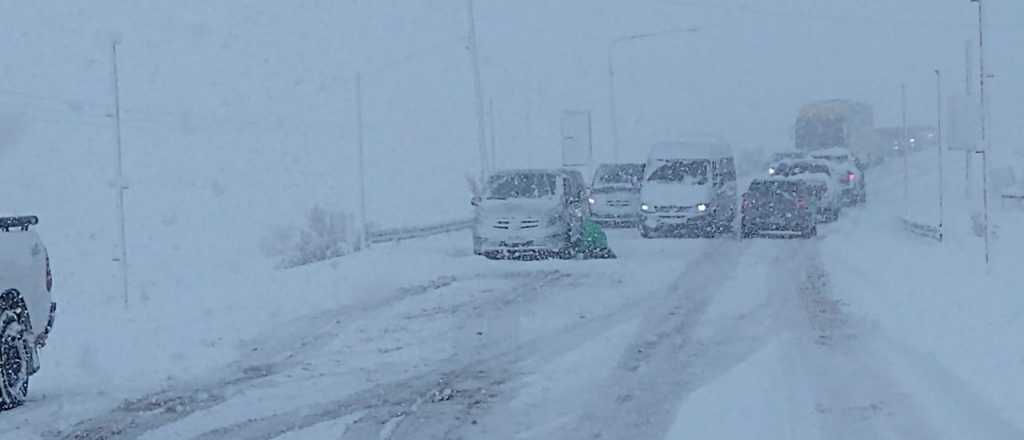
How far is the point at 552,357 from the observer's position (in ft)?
44.8

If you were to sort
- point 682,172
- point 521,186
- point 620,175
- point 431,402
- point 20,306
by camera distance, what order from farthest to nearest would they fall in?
point 620,175
point 682,172
point 521,186
point 20,306
point 431,402

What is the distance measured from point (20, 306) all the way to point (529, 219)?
15.5 m

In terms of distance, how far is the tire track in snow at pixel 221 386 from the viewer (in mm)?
10258

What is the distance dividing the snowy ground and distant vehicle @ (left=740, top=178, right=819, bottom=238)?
10001mm

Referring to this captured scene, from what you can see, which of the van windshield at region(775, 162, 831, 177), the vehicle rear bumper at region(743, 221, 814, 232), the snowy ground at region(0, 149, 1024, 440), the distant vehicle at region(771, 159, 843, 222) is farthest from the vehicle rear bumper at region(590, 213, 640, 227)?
the snowy ground at region(0, 149, 1024, 440)

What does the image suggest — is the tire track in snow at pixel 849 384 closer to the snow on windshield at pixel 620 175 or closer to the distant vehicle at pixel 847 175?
the snow on windshield at pixel 620 175

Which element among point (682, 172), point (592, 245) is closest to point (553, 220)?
point (592, 245)

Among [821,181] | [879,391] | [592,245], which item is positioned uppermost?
[821,181]

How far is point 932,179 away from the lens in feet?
210

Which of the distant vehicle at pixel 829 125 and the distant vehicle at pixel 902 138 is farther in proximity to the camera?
the distant vehicle at pixel 902 138

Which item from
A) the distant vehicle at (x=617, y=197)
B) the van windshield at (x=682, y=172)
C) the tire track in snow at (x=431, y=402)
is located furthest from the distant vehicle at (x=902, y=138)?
the tire track in snow at (x=431, y=402)

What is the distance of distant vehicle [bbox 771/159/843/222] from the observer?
128ft

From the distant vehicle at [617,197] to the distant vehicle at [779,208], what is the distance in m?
4.49

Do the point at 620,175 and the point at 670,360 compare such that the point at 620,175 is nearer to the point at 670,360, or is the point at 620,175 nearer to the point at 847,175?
the point at 847,175
